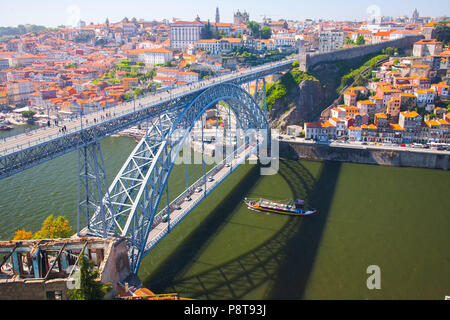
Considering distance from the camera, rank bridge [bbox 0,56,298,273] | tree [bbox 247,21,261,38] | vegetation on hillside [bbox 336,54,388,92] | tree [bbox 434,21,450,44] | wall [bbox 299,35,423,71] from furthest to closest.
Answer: tree [bbox 247,21,261,38]
tree [bbox 434,21,450,44]
wall [bbox 299,35,423,71]
vegetation on hillside [bbox 336,54,388,92]
bridge [bbox 0,56,298,273]

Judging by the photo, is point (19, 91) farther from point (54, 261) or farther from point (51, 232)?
point (54, 261)

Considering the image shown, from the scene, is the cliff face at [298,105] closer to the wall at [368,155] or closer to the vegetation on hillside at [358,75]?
the vegetation on hillside at [358,75]

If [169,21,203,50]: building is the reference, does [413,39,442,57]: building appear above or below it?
below

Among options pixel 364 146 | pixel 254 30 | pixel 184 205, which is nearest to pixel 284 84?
pixel 364 146

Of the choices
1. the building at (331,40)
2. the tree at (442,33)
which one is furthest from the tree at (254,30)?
the tree at (442,33)

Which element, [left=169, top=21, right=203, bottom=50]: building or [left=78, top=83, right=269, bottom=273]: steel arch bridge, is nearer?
[left=78, top=83, right=269, bottom=273]: steel arch bridge

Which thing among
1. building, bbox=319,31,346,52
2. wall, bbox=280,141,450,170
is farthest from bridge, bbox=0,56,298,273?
building, bbox=319,31,346,52

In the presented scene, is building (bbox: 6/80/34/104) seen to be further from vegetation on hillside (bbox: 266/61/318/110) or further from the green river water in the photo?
vegetation on hillside (bbox: 266/61/318/110)
